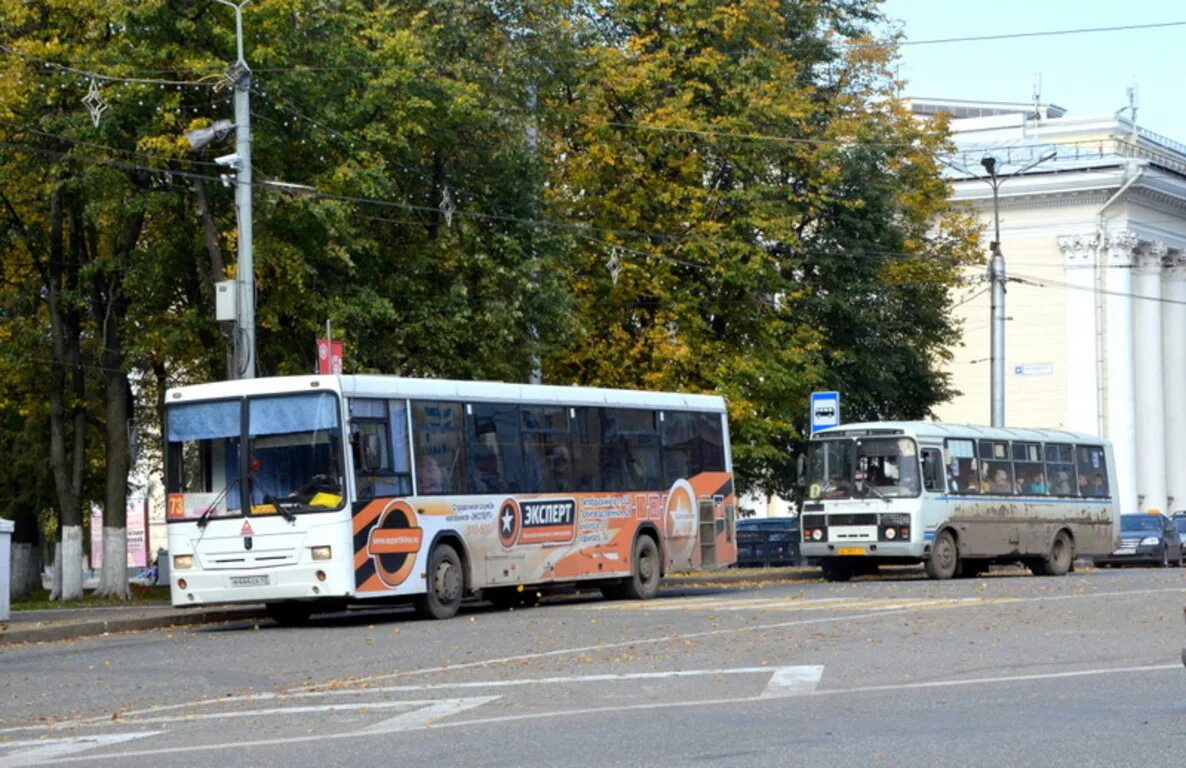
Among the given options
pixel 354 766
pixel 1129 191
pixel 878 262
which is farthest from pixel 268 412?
pixel 1129 191

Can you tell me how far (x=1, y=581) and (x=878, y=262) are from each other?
27134 millimetres

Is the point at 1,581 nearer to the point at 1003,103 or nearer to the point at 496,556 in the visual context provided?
the point at 496,556

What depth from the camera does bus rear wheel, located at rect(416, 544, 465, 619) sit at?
25797mm

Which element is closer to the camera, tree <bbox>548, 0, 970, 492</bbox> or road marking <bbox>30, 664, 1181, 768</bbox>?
road marking <bbox>30, 664, 1181, 768</bbox>

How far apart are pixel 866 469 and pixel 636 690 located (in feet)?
75.5

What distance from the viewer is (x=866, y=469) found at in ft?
123

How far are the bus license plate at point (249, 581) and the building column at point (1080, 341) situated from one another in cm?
6359

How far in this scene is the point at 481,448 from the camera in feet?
89.4

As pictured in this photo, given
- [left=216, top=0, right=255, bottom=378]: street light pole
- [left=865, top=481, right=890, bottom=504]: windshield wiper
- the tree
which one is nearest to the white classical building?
the tree

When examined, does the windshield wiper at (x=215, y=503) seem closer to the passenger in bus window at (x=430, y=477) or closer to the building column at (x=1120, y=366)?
the passenger in bus window at (x=430, y=477)

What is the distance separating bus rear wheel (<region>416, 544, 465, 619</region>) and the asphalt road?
0.31m

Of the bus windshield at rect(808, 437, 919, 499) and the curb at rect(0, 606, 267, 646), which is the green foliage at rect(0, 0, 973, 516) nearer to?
the bus windshield at rect(808, 437, 919, 499)

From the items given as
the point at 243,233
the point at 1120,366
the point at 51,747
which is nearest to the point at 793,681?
the point at 51,747

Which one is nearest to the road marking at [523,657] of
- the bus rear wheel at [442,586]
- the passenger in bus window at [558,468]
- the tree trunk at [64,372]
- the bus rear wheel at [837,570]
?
the bus rear wheel at [442,586]
